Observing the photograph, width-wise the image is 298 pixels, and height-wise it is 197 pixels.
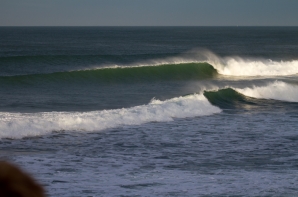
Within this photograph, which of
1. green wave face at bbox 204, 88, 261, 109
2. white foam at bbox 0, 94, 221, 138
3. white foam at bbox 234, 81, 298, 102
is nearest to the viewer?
white foam at bbox 0, 94, 221, 138

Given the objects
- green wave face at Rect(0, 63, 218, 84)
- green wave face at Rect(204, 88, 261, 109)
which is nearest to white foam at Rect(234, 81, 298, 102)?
green wave face at Rect(204, 88, 261, 109)

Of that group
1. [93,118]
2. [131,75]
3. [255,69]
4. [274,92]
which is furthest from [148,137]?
[255,69]

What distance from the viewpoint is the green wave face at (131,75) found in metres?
25.9

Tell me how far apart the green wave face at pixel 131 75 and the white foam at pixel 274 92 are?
22.4 feet

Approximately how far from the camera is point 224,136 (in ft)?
40.4

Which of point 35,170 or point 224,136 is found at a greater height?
point 224,136

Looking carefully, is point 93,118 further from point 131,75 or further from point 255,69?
point 255,69

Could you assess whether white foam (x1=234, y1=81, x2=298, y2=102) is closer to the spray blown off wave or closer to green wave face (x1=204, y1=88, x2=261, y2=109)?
green wave face (x1=204, y1=88, x2=261, y2=109)

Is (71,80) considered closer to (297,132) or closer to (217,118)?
(217,118)

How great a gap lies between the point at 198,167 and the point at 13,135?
17.5 feet

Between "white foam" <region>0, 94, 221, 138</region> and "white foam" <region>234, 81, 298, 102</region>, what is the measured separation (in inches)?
188

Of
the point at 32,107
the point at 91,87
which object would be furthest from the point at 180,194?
the point at 91,87

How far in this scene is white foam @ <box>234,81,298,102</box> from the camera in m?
21.8

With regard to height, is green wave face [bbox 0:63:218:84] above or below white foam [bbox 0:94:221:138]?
above
